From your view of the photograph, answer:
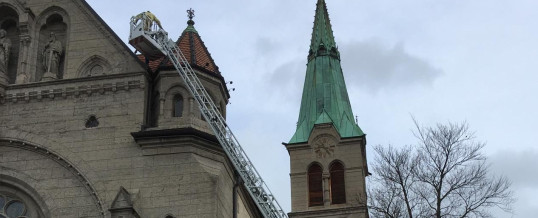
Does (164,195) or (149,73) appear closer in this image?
(164,195)

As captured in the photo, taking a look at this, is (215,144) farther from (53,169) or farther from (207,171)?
(53,169)

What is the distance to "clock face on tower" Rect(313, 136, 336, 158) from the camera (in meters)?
43.4

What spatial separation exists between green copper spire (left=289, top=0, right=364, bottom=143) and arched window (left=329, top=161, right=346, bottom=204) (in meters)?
1.55

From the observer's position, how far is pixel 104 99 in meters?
27.8

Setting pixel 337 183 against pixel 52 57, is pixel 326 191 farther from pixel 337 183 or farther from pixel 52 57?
pixel 52 57

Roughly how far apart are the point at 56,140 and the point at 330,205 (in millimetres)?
17453

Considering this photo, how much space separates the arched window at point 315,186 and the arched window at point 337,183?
53 centimetres

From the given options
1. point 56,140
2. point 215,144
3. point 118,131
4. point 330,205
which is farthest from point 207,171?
point 330,205

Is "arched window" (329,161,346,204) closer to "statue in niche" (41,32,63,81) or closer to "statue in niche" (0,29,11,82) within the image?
"statue in niche" (41,32,63,81)

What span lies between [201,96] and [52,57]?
5003 millimetres

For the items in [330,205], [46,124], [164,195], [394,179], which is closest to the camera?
[394,179]

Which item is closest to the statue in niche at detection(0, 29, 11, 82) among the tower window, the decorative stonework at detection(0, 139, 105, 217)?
the decorative stonework at detection(0, 139, 105, 217)

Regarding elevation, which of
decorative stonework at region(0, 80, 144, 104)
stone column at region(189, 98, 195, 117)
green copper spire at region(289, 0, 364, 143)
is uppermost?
green copper spire at region(289, 0, 364, 143)

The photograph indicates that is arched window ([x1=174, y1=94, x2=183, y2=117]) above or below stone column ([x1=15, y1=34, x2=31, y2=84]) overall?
below
